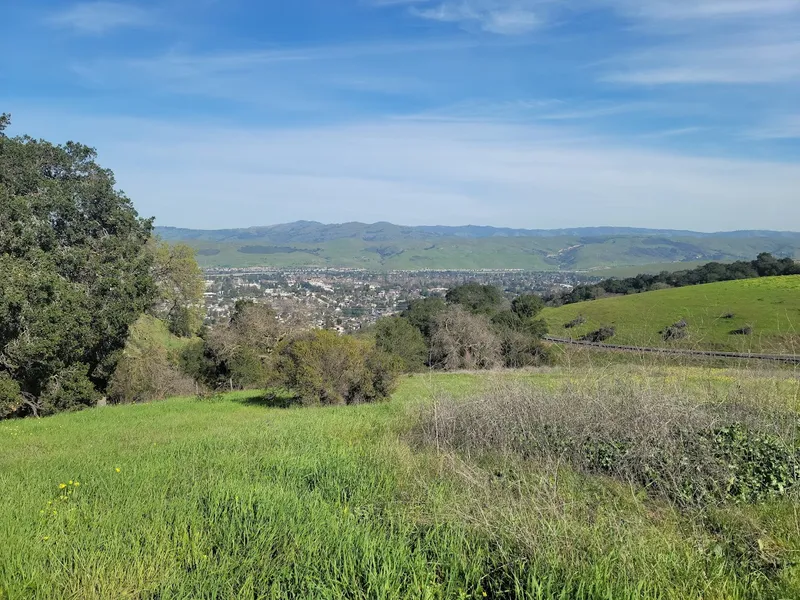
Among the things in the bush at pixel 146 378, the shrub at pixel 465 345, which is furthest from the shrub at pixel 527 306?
the bush at pixel 146 378

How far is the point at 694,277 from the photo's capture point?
66.6 metres

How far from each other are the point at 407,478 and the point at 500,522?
6.63 ft

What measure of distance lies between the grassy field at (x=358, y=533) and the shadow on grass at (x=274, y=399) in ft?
27.2

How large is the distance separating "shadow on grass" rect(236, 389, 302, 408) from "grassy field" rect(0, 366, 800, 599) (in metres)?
8.29

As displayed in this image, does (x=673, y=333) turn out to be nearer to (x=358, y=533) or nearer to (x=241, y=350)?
(x=358, y=533)

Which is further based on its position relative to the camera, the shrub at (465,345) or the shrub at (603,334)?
the shrub at (603,334)

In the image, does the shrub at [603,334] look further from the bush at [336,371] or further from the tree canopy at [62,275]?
the tree canopy at [62,275]

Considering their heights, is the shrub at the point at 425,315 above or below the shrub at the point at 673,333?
below

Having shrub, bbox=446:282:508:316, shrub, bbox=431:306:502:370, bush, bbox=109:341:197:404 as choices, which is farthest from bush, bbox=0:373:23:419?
shrub, bbox=446:282:508:316

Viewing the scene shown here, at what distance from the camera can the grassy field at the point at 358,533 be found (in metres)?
3.88

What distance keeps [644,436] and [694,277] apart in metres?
67.7

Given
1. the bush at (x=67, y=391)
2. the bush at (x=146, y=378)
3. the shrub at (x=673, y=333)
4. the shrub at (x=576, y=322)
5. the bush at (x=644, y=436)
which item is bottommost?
the shrub at (x=576, y=322)

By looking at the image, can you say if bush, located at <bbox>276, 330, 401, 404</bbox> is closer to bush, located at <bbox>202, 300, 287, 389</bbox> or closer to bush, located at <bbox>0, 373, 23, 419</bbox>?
bush, located at <bbox>0, 373, 23, 419</bbox>

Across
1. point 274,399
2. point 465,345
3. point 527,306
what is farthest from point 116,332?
point 527,306
